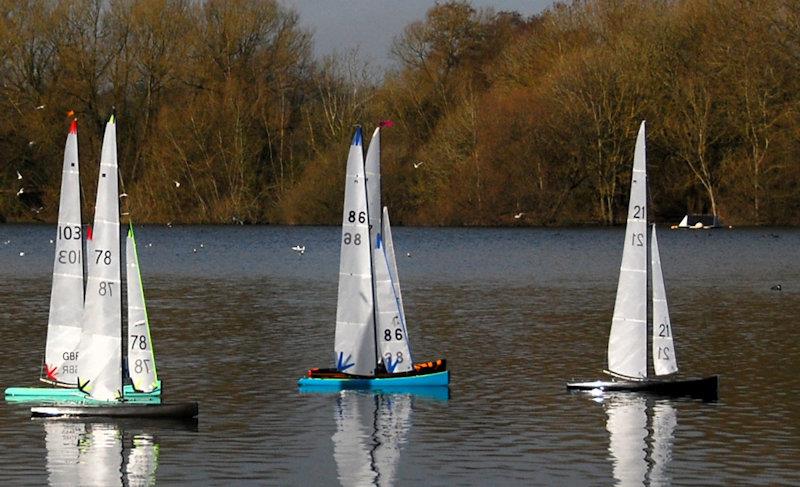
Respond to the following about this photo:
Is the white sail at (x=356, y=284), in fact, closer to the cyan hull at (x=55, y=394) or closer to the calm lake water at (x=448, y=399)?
the calm lake water at (x=448, y=399)

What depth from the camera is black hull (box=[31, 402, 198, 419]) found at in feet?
98.0

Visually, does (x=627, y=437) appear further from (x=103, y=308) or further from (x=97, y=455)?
(x=103, y=308)

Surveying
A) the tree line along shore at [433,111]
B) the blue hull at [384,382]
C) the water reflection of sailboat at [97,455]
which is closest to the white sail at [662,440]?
the blue hull at [384,382]

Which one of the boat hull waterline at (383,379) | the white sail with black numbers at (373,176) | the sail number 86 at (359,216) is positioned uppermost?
the white sail with black numbers at (373,176)

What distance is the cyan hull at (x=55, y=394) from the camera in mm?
30578

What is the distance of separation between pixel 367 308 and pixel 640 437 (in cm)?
757

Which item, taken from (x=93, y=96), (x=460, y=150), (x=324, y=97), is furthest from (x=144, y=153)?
(x=460, y=150)

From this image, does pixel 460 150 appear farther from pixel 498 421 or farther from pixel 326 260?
pixel 498 421

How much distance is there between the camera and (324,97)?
14112 cm

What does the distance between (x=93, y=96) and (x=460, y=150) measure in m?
32.8

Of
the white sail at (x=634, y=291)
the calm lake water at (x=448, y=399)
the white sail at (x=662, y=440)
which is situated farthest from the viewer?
the white sail at (x=634, y=291)

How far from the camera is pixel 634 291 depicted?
3306cm

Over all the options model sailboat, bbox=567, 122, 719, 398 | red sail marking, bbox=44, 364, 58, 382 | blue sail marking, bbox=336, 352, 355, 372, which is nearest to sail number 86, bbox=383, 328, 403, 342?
blue sail marking, bbox=336, 352, 355, 372

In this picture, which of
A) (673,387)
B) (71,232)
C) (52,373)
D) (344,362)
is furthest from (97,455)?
(673,387)
